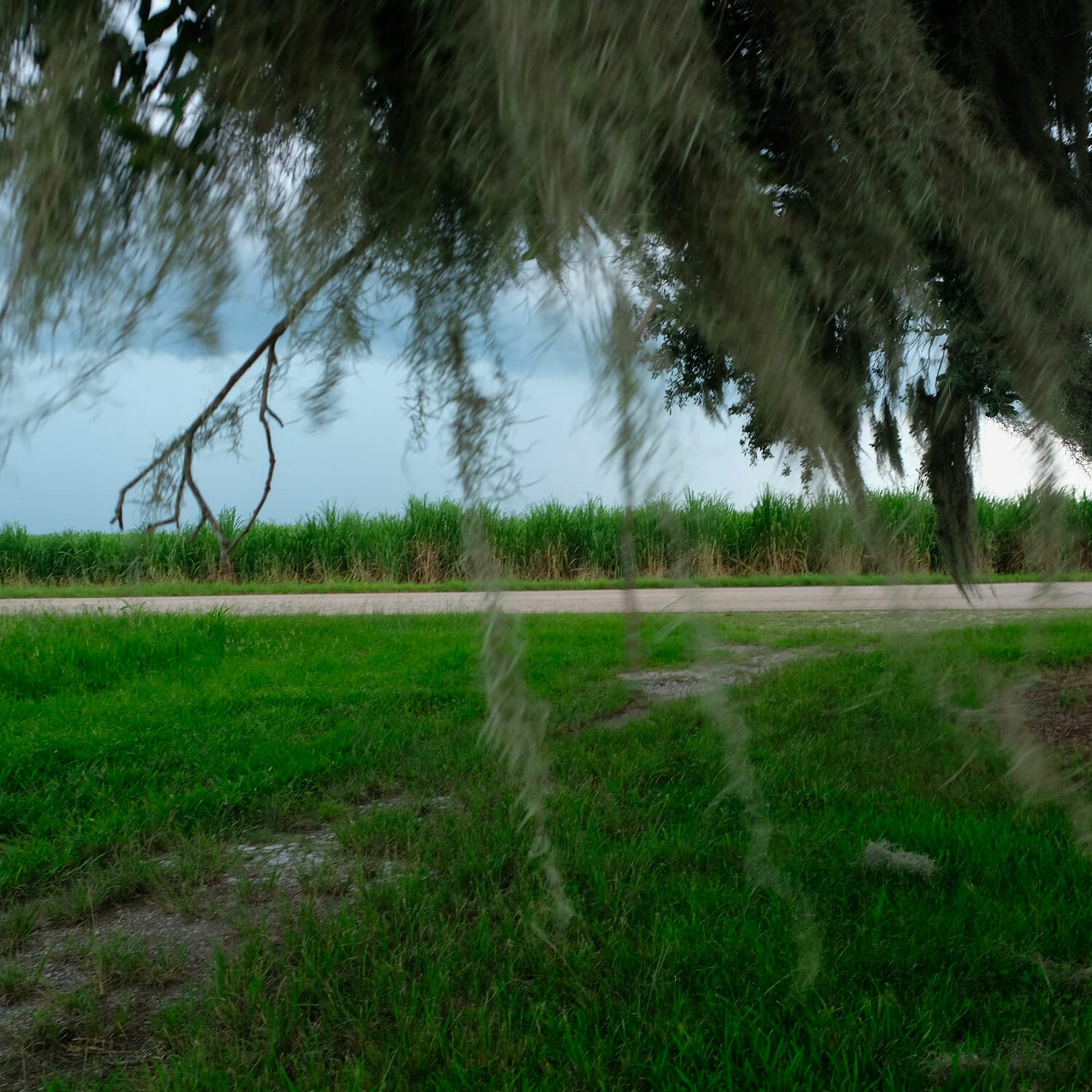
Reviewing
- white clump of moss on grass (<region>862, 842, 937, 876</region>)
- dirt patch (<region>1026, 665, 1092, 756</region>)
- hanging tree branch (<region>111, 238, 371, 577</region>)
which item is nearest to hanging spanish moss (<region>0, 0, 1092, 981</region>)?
hanging tree branch (<region>111, 238, 371, 577</region>)

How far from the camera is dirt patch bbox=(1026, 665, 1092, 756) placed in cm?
383

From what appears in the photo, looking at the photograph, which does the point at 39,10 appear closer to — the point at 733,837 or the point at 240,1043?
the point at 240,1043

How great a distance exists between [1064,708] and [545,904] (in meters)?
3.05

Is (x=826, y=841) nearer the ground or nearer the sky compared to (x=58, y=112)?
nearer the ground

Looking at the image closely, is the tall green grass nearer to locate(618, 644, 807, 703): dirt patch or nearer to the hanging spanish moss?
locate(618, 644, 807, 703): dirt patch

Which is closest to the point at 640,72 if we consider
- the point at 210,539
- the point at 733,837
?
the point at 733,837

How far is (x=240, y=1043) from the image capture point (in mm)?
1814

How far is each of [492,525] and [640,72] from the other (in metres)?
0.60

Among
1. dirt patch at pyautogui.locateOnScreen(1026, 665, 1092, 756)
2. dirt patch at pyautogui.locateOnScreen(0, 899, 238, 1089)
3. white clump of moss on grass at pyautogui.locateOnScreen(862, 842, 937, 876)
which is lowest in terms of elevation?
dirt patch at pyautogui.locateOnScreen(0, 899, 238, 1089)

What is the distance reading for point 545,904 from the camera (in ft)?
7.57

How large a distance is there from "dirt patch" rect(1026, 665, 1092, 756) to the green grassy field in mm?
103

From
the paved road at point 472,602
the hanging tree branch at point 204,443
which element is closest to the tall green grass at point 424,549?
the paved road at point 472,602

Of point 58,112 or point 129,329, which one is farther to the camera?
point 129,329

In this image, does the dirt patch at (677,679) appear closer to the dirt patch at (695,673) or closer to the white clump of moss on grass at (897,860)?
the dirt patch at (695,673)
